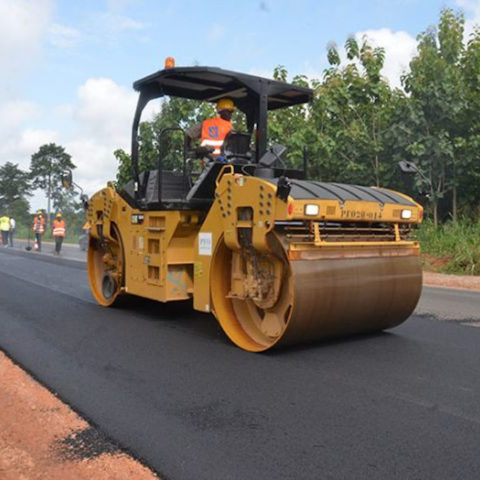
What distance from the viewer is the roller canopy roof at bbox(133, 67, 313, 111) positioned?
17.3 feet

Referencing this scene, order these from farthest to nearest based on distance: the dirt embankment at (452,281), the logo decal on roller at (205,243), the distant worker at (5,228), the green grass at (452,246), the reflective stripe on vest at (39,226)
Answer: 1. the distant worker at (5,228)
2. the reflective stripe on vest at (39,226)
3. the green grass at (452,246)
4. the dirt embankment at (452,281)
5. the logo decal on roller at (205,243)

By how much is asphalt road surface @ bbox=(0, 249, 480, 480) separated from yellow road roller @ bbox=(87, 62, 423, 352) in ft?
1.15

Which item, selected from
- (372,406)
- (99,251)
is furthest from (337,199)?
(99,251)

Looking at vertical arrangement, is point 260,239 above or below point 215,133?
below

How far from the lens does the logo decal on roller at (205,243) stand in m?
4.86

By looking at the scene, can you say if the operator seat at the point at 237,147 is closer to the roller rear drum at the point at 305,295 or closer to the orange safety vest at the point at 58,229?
the roller rear drum at the point at 305,295

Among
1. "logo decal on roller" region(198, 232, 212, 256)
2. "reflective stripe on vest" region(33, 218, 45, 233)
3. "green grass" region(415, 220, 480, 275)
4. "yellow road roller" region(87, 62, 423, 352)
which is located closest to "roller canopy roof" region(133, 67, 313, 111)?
"yellow road roller" region(87, 62, 423, 352)

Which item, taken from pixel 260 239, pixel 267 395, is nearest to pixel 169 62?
pixel 260 239

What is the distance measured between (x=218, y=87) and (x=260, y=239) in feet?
7.25

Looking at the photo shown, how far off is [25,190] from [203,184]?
64473 millimetres

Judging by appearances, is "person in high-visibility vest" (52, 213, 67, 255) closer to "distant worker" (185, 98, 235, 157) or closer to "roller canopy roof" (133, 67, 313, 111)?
"roller canopy roof" (133, 67, 313, 111)

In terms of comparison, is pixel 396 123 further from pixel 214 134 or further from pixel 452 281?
pixel 214 134

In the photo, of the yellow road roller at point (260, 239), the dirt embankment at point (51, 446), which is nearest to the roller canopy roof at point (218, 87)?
the yellow road roller at point (260, 239)

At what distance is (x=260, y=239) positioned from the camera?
425 cm
